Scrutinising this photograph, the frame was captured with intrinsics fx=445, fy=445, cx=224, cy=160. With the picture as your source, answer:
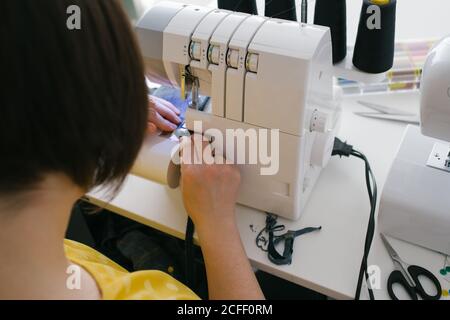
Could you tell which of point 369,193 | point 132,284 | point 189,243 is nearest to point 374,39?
point 369,193

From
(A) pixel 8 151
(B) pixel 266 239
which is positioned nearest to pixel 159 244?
(B) pixel 266 239

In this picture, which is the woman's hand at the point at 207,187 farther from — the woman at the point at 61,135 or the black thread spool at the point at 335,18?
the black thread spool at the point at 335,18

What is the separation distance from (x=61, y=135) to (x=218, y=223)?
0.40m

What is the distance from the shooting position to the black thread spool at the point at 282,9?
0.90m

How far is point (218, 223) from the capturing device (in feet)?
2.60

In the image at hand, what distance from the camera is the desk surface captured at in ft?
2.60

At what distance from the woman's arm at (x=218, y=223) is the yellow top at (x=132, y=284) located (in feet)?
0.20

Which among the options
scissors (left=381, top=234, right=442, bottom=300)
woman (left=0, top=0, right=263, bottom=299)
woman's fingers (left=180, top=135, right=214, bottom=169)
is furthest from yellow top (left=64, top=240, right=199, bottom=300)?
scissors (left=381, top=234, right=442, bottom=300)

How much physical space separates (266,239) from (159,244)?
1.03ft

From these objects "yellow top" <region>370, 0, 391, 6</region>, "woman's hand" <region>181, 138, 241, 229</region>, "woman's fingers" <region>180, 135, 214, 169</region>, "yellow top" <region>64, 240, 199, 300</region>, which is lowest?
"yellow top" <region>64, 240, 199, 300</region>

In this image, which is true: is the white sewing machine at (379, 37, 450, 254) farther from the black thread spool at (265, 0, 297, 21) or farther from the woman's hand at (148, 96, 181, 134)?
the woman's hand at (148, 96, 181, 134)

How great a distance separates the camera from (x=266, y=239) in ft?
2.77

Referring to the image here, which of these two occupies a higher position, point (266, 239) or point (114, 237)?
point (266, 239)
